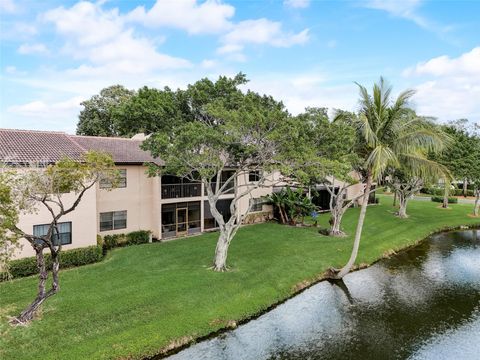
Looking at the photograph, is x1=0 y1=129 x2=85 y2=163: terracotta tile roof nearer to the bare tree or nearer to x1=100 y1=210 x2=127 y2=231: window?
x1=100 y1=210 x2=127 y2=231: window

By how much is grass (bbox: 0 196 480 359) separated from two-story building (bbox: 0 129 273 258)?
2.25 metres

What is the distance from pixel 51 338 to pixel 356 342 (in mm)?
11656

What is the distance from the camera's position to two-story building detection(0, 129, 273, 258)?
19.8 m

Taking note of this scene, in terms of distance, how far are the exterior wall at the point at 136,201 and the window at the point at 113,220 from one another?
9.5 inches

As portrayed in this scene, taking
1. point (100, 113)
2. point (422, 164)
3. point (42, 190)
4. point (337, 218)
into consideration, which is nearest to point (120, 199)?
point (42, 190)

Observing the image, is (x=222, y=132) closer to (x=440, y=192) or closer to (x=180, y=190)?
(x=180, y=190)

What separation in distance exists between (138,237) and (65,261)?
640 centimetres

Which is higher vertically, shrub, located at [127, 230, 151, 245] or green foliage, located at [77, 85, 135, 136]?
green foliage, located at [77, 85, 135, 136]

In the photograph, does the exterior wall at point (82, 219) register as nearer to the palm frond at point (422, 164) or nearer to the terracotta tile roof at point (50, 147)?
Answer: the terracotta tile roof at point (50, 147)

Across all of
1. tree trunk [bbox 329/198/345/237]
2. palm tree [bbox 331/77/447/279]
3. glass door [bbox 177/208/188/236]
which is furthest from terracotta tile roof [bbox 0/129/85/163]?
tree trunk [bbox 329/198/345/237]

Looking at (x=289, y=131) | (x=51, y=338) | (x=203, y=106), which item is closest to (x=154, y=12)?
(x=203, y=106)

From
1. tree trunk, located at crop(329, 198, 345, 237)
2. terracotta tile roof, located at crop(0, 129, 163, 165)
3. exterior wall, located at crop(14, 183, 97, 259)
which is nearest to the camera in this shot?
terracotta tile roof, located at crop(0, 129, 163, 165)

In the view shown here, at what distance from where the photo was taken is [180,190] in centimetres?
2769

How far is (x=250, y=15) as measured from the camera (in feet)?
72.0
